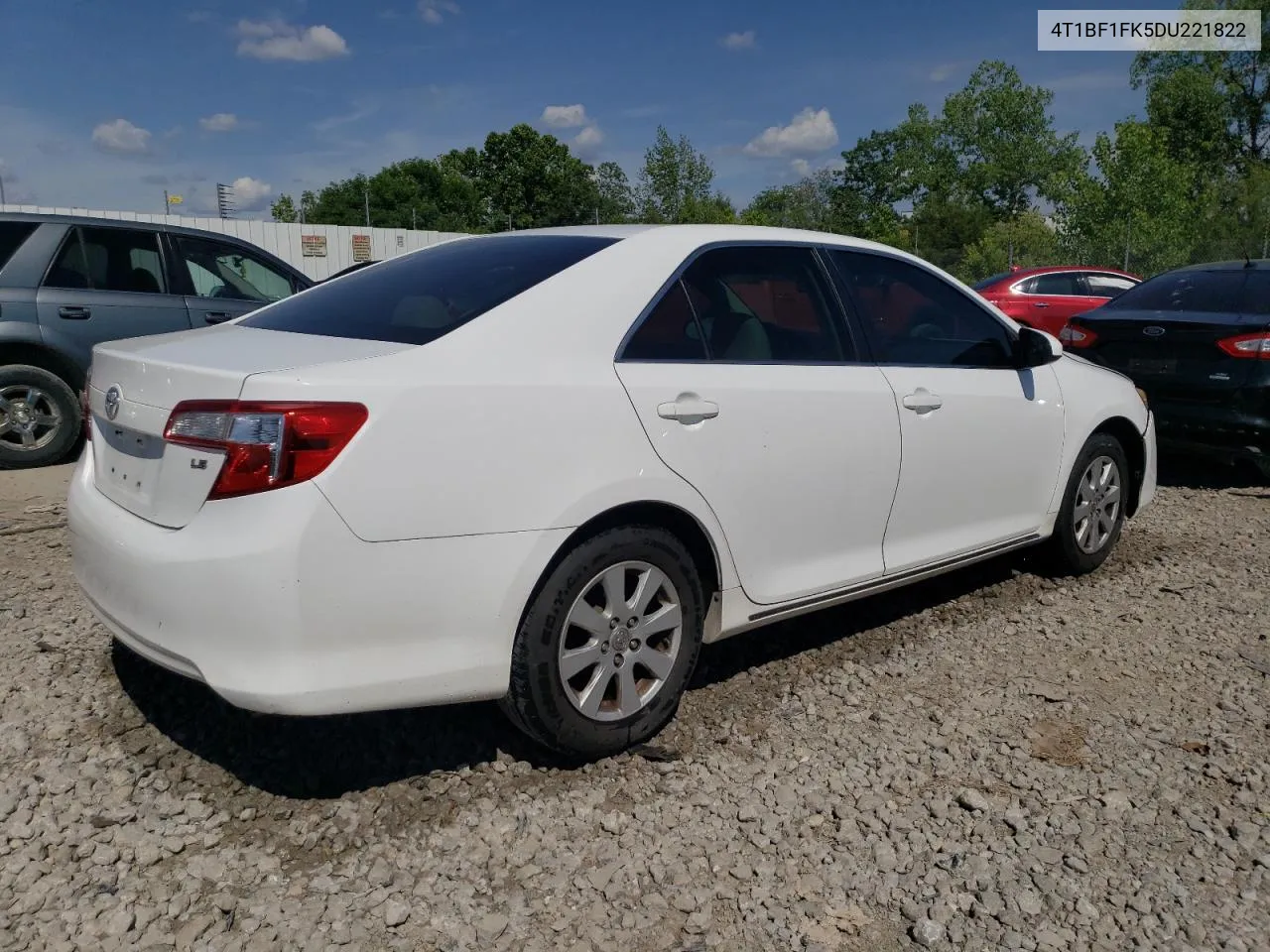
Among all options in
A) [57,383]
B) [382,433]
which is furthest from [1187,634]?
[57,383]

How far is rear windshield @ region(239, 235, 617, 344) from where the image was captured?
294 centimetres

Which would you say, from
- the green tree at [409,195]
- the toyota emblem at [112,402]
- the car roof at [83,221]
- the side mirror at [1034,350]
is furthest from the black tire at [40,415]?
the green tree at [409,195]

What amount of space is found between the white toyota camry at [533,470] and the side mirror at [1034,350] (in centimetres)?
34

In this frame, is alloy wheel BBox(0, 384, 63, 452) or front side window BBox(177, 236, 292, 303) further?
front side window BBox(177, 236, 292, 303)

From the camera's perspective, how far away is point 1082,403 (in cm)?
468

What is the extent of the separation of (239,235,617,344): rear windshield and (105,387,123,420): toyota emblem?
50cm

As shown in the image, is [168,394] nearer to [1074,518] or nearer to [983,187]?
[1074,518]

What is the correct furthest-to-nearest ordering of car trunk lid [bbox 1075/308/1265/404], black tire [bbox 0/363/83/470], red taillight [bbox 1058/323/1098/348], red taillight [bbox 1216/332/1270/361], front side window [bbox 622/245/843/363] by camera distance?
red taillight [bbox 1058/323/1098/348]
black tire [bbox 0/363/83/470]
car trunk lid [bbox 1075/308/1265/404]
red taillight [bbox 1216/332/1270/361]
front side window [bbox 622/245/843/363]

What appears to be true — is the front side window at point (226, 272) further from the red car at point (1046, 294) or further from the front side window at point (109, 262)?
the red car at point (1046, 294)

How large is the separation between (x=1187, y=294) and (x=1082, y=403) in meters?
3.39

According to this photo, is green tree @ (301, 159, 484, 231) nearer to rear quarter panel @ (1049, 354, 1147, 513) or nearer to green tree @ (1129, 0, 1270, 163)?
green tree @ (1129, 0, 1270, 163)

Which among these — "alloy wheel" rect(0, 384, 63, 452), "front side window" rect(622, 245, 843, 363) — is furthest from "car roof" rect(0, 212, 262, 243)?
"front side window" rect(622, 245, 843, 363)

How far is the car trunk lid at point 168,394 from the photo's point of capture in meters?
2.54

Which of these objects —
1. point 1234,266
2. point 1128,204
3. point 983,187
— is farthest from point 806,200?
point 1234,266
